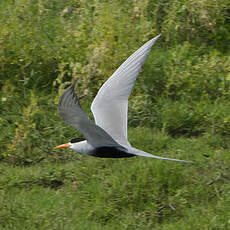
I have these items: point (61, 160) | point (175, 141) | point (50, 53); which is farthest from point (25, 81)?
point (175, 141)

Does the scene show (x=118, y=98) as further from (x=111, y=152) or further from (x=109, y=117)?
(x=111, y=152)

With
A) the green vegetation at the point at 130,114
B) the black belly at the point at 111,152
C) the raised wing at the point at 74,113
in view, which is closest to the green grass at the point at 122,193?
the green vegetation at the point at 130,114

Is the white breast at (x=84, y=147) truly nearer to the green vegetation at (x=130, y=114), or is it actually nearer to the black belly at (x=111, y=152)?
the black belly at (x=111, y=152)

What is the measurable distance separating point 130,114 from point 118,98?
0.70 meters

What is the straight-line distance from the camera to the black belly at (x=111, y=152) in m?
4.70

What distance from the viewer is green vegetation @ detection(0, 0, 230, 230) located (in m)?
4.70

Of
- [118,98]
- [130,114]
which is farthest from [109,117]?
[130,114]

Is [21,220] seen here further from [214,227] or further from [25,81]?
[25,81]

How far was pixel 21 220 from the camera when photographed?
4617mm

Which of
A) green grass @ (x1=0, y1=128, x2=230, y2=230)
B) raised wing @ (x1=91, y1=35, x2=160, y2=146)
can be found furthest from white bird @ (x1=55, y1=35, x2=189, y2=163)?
green grass @ (x1=0, y1=128, x2=230, y2=230)

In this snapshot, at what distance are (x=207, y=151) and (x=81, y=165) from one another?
1005mm

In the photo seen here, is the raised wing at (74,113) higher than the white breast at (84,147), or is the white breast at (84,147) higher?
the raised wing at (74,113)

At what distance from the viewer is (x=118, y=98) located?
5262 millimetres

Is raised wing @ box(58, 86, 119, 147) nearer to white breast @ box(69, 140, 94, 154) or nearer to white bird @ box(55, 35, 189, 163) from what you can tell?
white bird @ box(55, 35, 189, 163)
